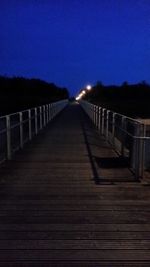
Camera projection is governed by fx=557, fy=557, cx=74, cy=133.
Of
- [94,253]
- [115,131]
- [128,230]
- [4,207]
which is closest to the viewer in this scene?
[94,253]

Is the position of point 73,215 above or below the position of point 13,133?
below

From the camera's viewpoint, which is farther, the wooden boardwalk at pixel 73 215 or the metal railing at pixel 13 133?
the metal railing at pixel 13 133

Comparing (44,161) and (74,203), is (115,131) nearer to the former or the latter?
(44,161)

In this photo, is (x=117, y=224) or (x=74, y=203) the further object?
(x=74, y=203)

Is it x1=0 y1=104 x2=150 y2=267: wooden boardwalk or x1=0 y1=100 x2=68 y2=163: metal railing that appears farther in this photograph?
x1=0 y1=100 x2=68 y2=163: metal railing

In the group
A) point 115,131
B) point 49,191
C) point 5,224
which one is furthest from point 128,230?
point 115,131

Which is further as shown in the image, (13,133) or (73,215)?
(13,133)

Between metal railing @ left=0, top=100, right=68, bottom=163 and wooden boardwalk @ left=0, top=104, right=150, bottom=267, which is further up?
metal railing @ left=0, top=100, right=68, bottom=163

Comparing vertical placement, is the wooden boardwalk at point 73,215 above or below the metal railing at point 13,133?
below

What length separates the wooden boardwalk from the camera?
19.1 feet

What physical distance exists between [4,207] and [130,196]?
209cm

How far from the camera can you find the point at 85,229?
6844 mm

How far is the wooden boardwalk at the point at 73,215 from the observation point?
19.1ft

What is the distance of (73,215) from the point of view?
758cm
